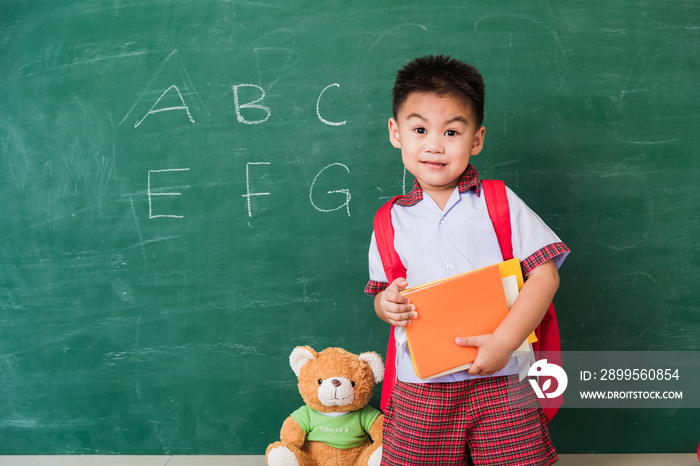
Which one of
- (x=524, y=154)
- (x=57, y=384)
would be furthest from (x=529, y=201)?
(x=57, y=384)

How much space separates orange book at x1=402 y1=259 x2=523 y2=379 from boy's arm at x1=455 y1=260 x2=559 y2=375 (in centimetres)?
2

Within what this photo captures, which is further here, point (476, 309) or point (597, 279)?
point (597, 279)

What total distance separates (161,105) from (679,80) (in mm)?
1700

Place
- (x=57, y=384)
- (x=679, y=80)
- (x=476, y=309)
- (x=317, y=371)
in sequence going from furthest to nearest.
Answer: (x=57, y=384)
(x=679, y=80)
(x=317, y=371)
(x=476, y=309)

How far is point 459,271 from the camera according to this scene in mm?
1184

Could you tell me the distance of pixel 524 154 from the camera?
183 cm

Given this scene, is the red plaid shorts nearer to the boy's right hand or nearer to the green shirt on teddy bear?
the boy's right hand

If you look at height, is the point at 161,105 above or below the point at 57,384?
above

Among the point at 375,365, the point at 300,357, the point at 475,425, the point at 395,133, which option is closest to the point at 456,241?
the point at 395,133

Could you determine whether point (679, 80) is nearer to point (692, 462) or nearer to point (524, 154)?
point (524, 154)

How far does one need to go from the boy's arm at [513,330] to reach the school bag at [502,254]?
0.09 meters

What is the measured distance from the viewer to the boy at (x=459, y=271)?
1.15 m

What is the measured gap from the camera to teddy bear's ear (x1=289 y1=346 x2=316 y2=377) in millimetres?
1690

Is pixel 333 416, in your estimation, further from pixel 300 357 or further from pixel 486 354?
pixel 486 354
